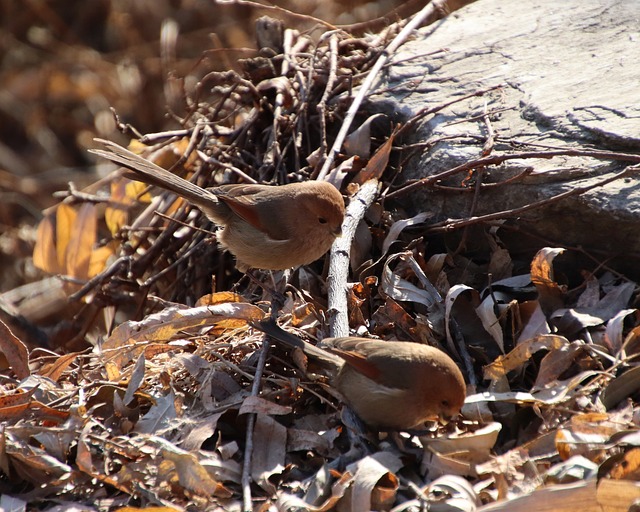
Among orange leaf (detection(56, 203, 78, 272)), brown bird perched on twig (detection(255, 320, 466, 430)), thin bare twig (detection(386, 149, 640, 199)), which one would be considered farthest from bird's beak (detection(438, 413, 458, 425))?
orange leaf (detection(56, 203, 78, 272))

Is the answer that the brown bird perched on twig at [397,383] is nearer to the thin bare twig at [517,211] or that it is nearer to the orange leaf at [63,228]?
the thin bare twig at [517,211]

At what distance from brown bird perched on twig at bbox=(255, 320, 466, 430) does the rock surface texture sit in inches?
48.4

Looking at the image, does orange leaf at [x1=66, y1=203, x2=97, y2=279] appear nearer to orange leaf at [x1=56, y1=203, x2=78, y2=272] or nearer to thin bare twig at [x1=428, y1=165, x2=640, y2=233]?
orange leaf at [x1=56, y1=203, x2=78, y2=272]

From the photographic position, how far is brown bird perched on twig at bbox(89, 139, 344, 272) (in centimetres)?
420

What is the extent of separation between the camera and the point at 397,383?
128 inches

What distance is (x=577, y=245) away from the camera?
4.08 m

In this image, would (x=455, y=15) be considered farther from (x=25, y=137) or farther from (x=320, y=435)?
(x=25, y=137)

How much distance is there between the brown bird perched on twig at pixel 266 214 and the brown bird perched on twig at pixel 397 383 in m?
0.90

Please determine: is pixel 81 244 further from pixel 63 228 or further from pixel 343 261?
pixel 343 261

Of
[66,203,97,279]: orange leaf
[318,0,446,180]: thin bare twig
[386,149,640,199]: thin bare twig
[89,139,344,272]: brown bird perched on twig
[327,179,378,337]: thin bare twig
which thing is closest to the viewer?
[327,179,378,337]: thin bare twig

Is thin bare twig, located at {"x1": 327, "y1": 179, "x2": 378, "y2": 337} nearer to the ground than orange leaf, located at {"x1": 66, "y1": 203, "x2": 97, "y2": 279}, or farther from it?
farther from it

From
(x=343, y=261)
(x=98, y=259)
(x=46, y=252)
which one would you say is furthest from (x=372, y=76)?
(x=46, y=252)

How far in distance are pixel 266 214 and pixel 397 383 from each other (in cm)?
155

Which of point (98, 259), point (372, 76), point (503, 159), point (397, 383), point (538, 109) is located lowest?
point (98, 259)
